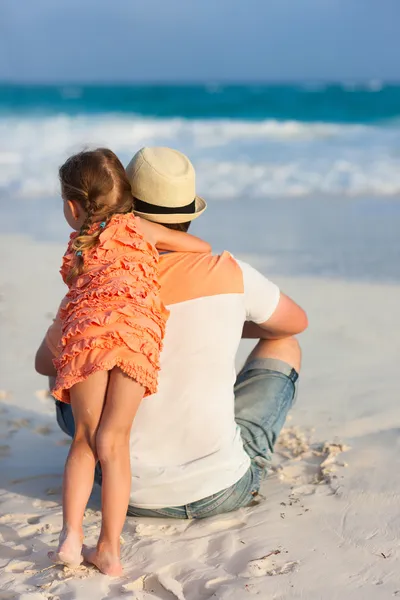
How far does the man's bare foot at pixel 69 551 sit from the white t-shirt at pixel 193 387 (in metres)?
0.34

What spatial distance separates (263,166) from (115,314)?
1049cm

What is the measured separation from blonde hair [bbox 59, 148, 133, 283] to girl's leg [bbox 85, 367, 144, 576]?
37cm

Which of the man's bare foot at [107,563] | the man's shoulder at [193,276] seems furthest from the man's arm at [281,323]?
the man's bare foot at [107,563]

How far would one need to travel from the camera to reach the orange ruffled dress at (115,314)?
226 centimetres

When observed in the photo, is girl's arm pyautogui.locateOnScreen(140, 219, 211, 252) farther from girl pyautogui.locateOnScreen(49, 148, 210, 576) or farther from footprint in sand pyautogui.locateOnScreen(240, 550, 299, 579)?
footprint in sand pyautogui.locateOnScreen(240, 550, 299, 579)

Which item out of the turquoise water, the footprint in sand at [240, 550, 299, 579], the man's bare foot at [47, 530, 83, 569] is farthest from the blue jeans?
the turquoise water

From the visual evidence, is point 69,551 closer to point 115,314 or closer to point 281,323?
point 115,314

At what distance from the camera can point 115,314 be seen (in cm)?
226

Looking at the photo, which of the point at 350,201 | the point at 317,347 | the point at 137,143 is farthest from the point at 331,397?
the point at 137,143

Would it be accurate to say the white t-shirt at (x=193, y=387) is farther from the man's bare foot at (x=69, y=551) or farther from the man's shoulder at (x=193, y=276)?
the man's bare foot at (x=69, y=551)

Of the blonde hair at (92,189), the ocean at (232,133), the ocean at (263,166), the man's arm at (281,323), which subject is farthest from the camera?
the ocean at (232,133)

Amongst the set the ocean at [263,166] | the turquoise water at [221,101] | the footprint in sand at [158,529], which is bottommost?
the turquoise water at [221,101]

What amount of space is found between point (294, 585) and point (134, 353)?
0.77 m

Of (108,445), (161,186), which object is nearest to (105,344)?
(108,445)
